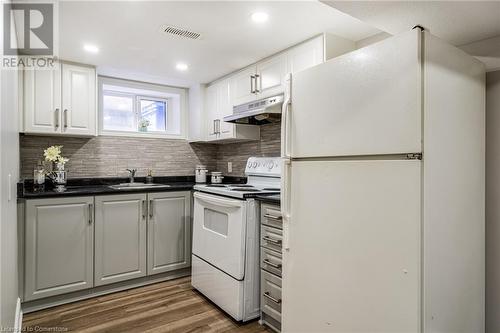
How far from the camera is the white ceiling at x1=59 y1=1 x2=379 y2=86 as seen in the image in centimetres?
193

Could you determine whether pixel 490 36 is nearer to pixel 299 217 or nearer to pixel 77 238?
pixel 299 217

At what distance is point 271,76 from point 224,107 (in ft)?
2.68

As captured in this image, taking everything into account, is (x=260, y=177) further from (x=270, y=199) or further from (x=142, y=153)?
(x=142, y=153)

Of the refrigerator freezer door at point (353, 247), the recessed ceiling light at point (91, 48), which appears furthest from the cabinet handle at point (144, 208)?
the refrigerator freezer door at point (353, 247)

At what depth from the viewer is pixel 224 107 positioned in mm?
3361

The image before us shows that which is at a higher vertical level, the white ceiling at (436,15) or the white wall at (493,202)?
the white ceiling at (436,15)

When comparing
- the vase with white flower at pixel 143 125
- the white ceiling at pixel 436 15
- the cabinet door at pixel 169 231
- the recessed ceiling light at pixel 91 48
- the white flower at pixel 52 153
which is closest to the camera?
the white ceiling at pixel 436 15

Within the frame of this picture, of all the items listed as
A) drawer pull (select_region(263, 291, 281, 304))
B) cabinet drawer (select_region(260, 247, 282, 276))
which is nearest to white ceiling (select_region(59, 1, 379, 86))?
cabinet drawer (select_region(260, 247, 282, 276))

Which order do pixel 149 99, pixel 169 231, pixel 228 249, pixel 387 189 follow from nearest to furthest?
1. pixel 387 189
2. pixel 228 249
3. pixel 169 231
4. pixel 149 99

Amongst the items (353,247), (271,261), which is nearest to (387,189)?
(353,247)

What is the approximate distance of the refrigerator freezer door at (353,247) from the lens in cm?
125

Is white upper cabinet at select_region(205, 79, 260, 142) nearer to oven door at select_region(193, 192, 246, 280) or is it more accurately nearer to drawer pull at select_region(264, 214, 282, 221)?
oven door at select_region(193, 192, 246, 280)

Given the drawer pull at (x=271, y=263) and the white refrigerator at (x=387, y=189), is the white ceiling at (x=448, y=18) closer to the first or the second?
the white refrigerator at (x=387, y=189)

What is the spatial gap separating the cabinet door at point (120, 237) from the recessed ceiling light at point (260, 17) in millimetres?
1893
